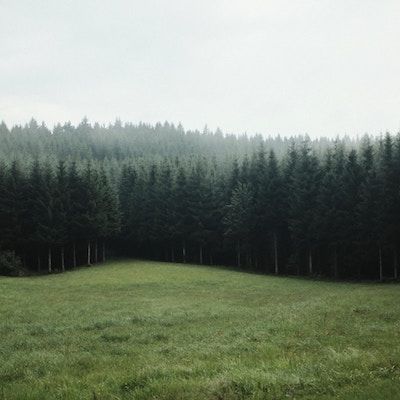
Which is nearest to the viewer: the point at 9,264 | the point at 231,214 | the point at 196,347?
the point at 196,347

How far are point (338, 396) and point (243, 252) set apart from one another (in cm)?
7487

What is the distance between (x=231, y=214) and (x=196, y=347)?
6383cm

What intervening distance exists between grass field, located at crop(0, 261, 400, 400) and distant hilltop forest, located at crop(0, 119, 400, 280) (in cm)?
2799

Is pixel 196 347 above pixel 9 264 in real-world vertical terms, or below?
above

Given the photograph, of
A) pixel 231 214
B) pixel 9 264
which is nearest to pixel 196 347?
pixel 9 264

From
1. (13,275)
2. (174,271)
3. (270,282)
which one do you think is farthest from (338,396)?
(13,275)

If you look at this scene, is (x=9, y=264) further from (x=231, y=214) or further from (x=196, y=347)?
(x=196, y=347)

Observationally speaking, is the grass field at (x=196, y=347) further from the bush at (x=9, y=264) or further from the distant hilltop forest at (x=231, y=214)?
the bush at (x=9, y=264)

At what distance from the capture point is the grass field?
39.6 feet

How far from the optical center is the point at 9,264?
70562 mm

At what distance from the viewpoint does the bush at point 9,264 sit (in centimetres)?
7044

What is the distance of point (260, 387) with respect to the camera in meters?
11.8

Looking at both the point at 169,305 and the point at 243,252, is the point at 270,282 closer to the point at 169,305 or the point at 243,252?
the point at 169,305

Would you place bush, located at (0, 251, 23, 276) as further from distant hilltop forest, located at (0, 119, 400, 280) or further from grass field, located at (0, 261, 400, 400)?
grass field, located at (0, 261, 400, 400)
